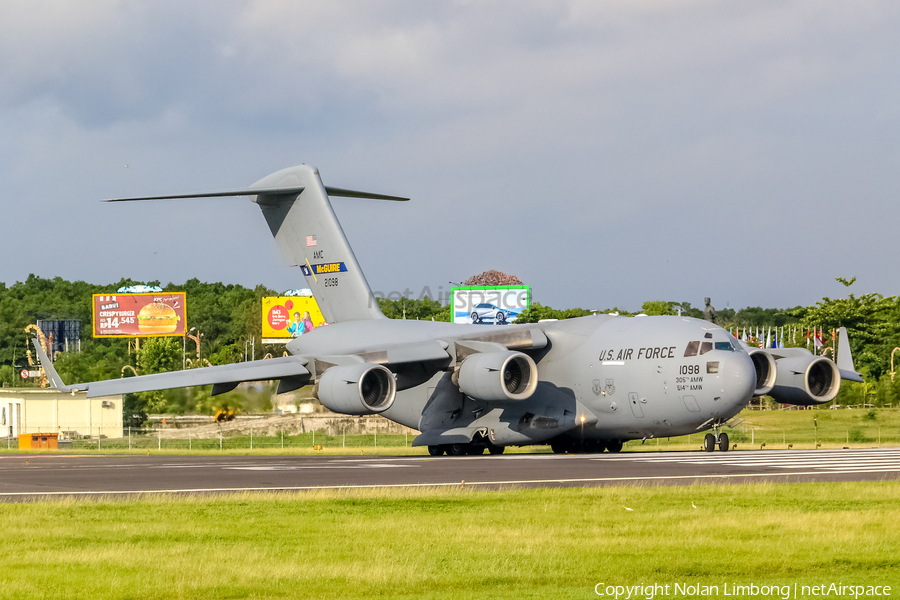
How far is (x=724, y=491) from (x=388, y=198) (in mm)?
22712

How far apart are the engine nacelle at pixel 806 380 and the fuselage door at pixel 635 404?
165 inches

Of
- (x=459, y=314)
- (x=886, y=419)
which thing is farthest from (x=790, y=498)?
(x=459, y=314)

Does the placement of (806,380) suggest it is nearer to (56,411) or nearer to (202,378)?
(202,378)

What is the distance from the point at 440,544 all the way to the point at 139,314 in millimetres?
96496

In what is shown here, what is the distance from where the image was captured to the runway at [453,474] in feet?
55.8

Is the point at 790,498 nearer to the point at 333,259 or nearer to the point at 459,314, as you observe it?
the point at 333,259

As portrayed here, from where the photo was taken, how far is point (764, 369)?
93.8ft

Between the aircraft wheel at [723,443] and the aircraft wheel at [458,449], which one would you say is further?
the aircraft wheel at [458,449]

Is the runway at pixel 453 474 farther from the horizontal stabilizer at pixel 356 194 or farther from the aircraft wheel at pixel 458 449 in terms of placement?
the horizontal stabilizer at pixel 356 194

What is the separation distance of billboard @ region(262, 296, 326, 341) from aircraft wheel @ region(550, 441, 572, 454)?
72787mm

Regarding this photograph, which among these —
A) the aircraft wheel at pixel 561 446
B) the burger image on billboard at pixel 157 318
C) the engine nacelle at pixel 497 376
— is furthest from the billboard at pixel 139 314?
the engine nacelle at pixel 497 376

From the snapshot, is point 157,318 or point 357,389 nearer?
point 357,389

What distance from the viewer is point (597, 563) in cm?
949

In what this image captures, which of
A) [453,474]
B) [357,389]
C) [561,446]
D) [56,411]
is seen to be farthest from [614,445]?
[56,411]
